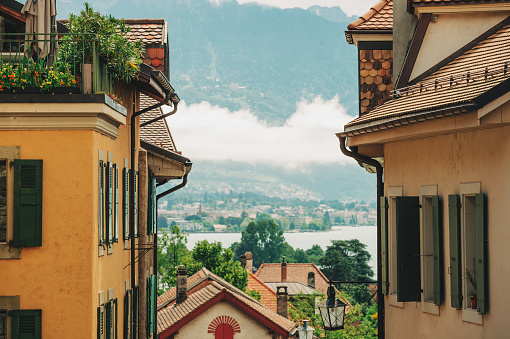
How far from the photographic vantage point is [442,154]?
465 inches

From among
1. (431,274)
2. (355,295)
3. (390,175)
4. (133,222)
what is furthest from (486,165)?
(355,295)

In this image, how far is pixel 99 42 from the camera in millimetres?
12992

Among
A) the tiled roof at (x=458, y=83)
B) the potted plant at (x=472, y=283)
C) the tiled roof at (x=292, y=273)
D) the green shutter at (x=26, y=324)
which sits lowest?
the tiled roof at (x=292, y=273)

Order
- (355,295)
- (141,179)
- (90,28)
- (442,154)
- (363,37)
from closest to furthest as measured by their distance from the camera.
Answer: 1. (442,154)
2. (90,28)
3. (363,37)
4. (141,179)
5. (355,295)

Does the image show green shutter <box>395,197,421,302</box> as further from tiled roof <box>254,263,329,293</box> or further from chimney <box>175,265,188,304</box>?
tiled roof <box>254,263,329,293</box>

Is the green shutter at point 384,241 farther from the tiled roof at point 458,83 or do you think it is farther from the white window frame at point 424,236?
the white window frame at point 424,236

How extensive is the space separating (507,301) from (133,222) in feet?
29.4

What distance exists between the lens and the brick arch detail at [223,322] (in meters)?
45.9

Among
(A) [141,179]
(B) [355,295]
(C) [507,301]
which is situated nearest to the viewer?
(C) [507,301]

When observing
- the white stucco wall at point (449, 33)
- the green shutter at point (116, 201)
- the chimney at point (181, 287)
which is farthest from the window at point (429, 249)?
the chimney at point (181, 287)

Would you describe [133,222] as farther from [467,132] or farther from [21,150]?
[467,132]

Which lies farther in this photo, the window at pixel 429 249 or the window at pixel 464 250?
the window at pixel 429 249

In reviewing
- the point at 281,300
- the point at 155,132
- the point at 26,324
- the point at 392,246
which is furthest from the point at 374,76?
the point at 281,300

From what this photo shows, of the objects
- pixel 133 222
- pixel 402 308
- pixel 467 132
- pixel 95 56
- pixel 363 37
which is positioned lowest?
pixel 402 308
